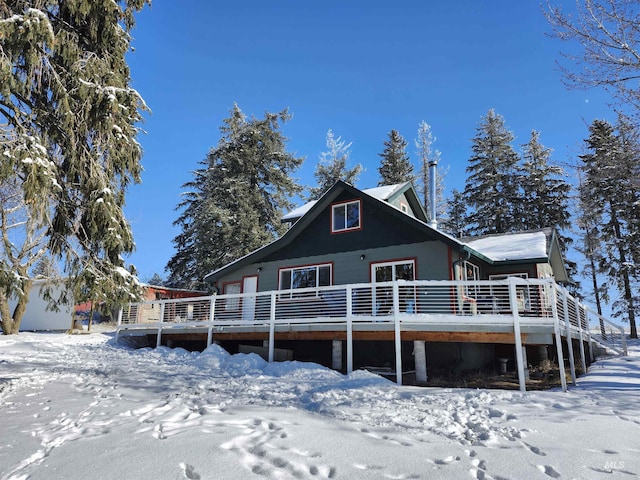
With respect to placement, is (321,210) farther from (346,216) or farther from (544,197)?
(544,197)

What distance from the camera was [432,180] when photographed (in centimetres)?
1748

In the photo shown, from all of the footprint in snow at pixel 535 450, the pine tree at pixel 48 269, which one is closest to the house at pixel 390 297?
the pine tree at pixel 48 269

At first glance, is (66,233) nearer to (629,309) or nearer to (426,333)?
(426,333)

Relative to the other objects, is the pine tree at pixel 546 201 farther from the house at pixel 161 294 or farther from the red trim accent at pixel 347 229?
the house at pixel 161 294

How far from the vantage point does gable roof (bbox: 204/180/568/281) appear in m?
12.5

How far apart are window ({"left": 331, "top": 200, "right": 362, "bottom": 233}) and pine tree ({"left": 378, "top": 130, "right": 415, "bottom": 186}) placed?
17.6 meters

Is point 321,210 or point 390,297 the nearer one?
point 390,297

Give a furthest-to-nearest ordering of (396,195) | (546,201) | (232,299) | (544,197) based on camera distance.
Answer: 1. (544,197)
2. (546,201)
3. (232,299)
4. (396,195)

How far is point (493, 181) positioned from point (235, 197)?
18.0 meters

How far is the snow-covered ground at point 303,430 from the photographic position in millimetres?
3127

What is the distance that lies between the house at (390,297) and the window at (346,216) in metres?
0.04

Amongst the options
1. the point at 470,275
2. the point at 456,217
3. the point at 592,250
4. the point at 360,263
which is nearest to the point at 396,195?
the point at 360,263

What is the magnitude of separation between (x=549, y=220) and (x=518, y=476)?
27.9 m

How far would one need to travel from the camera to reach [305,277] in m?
14.6
